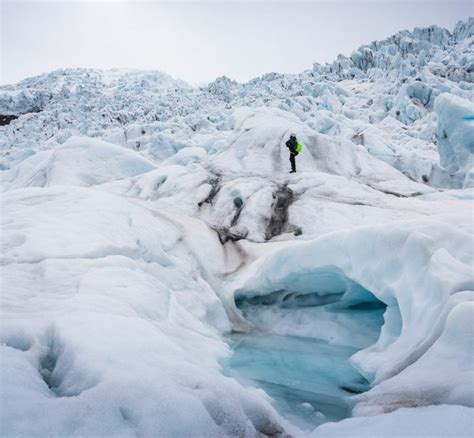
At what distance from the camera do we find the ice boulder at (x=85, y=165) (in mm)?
11585

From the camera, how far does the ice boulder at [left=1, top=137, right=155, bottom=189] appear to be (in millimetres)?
11585

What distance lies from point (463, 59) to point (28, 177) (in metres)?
40.1

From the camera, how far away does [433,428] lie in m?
2.00

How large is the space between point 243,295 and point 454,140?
34.1ft

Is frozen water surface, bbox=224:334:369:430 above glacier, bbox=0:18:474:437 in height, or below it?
below

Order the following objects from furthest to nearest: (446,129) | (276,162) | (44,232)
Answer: (446,129) → (276,162) → (44,232)

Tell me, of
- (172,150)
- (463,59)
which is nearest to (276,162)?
(172,150)

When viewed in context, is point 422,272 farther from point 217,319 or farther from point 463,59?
point 463,59

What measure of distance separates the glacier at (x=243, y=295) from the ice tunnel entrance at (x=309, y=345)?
0.02m

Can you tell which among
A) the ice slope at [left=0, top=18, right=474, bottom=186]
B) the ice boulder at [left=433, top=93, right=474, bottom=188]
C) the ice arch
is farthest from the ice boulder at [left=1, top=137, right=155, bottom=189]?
the ice boulder at [left=433, top=93, right=474, bottom=188]

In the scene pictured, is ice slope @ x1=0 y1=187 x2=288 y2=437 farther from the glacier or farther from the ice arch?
the ice arch

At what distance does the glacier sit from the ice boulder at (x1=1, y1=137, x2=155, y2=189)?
0.24 feet

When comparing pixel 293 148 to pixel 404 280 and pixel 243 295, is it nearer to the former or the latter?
pixel 243 295

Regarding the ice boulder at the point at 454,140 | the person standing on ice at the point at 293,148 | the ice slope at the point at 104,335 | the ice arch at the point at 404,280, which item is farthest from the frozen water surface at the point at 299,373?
the ice boulder at the point at 454,140
